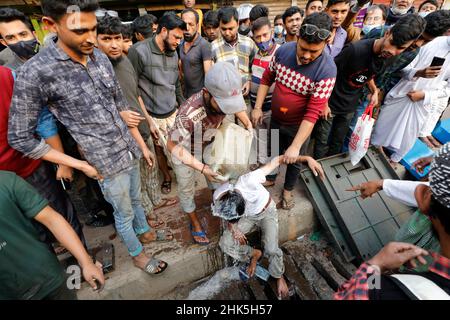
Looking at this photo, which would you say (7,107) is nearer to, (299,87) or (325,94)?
(299,87)

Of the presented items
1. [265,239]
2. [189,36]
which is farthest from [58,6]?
[265,239]

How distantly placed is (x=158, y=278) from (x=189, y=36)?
10.2 ft

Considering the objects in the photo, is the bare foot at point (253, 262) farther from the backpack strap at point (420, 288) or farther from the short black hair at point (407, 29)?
the short black hair at point (407, 29)

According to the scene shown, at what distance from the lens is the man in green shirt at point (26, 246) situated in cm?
130

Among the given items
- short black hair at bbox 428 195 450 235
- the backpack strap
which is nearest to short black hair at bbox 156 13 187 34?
short black hair at bbox 428 195 450 235

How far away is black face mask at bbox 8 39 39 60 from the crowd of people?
0.01m

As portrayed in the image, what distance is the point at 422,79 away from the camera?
3.19 metres

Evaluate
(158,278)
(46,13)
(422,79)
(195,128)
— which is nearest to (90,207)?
(158,278)

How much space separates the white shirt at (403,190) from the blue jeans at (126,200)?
2.14m

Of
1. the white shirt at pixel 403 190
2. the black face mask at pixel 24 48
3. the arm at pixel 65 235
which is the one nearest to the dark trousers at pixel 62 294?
the arm at pixel 65 235

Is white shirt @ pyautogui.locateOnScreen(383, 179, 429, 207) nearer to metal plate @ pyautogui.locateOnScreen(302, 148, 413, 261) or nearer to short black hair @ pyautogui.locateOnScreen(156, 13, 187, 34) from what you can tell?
metal plate @ pyautogui.locateOnScreen(302, 148, 413, 261)

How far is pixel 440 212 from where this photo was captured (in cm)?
119

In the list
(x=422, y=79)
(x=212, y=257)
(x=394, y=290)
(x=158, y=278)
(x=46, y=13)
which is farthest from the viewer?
(x=422, y=79)
